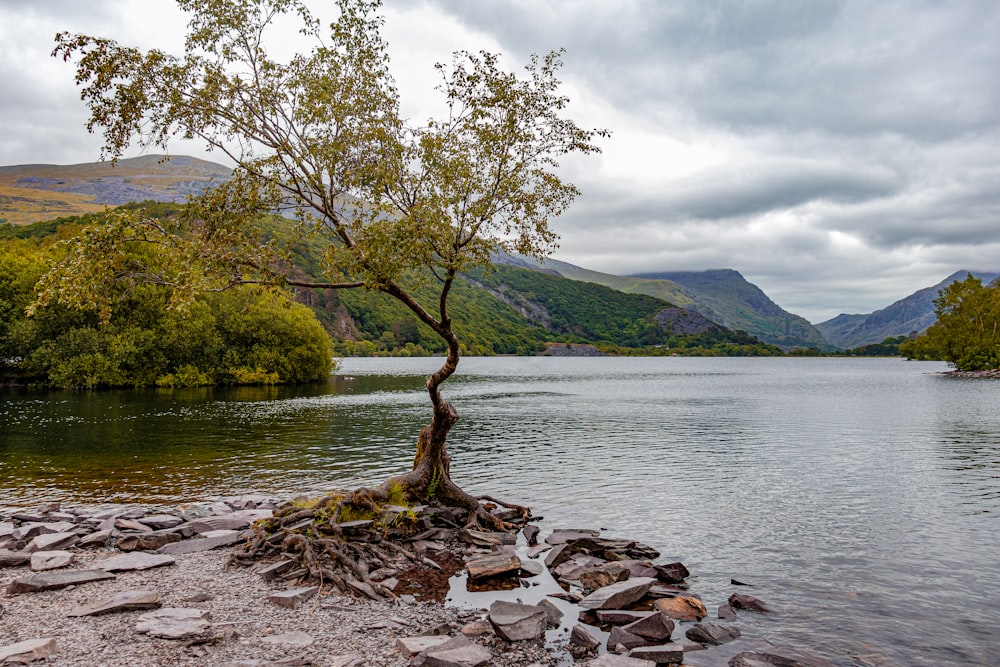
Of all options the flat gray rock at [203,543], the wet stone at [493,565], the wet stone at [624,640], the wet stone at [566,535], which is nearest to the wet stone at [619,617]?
the wet stone at [624,640]

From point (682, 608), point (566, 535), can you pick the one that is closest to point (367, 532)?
point (566, 535)

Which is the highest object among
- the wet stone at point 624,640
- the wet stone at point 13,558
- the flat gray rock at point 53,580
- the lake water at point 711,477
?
the flat gray rock at point 53,580

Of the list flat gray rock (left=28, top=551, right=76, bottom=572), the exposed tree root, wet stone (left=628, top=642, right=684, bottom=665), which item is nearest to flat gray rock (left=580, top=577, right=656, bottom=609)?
wet stone (left=628, top=642, right=684, bottom=665)

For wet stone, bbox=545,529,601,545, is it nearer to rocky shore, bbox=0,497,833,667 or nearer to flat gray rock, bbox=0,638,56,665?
rocky shore, bbox=0,497,833,667

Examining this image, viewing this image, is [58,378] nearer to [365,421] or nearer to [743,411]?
[365,421]

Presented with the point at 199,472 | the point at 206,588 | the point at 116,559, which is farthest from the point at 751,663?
the point at 199,472

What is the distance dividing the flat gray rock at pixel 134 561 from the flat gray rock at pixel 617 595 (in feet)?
42.0

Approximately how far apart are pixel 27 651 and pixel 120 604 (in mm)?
2824

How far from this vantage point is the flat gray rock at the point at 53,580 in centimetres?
1609

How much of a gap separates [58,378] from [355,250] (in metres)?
99.9

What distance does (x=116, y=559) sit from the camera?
18922mm

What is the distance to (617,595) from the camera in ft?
56.2

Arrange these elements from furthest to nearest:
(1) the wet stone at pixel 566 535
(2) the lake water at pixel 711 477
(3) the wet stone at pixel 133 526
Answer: (1) the wet stone at pixel 566 535 → (3) the wet stone at pixel 133 526 → (2) the lake water at pixel 711 477

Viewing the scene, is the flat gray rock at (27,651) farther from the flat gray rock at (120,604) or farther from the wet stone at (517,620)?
the wet stone at (517,620)
